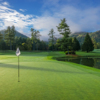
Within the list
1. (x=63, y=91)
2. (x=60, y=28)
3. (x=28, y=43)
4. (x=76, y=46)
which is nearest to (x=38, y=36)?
(x=28, y=43)

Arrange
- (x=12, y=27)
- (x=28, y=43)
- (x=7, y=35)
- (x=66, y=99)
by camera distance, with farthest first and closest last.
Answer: (x=28, y=43), (x=12, y=27), (x=7, y=35), (x=66, y=99)

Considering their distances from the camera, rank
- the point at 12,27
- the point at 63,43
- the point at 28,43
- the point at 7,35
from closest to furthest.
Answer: the point at 63,43
the point at 7,35
the point at 12,27
the point at 28,43

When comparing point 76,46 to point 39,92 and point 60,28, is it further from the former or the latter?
point 39,92

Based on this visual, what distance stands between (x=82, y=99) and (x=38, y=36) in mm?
63637

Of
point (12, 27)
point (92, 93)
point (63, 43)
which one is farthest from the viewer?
point (12, 27)

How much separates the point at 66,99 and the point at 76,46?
64235 mm

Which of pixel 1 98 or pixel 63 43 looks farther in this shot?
pixel 63 43

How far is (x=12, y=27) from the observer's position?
63156mm

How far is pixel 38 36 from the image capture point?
65.4m

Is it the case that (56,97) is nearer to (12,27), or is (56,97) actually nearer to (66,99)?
(66,99)

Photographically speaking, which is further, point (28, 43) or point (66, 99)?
point (28, 43)

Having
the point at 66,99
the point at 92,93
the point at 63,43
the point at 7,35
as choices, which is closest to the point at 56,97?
the point at 66,99

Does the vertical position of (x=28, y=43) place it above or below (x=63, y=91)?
above

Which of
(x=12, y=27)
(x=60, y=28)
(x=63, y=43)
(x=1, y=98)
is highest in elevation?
(x=12, y=27)
